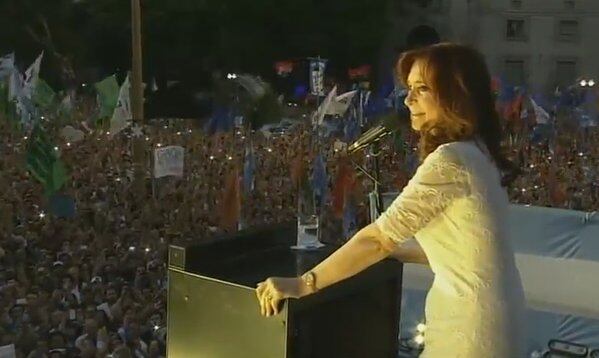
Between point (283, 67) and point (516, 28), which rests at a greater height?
point (516, 28)

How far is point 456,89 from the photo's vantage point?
1.84 meters

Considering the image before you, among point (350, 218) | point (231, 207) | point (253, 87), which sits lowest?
point (350, 218)

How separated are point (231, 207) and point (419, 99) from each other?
6.14 meters

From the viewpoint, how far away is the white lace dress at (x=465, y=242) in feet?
5.83

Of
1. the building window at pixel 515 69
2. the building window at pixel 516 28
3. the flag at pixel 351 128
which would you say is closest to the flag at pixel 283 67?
the building window at pixel 515 69

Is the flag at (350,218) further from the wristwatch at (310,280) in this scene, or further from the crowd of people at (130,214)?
the wristwatch at (310,280)

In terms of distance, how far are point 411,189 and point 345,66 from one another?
1117 inches

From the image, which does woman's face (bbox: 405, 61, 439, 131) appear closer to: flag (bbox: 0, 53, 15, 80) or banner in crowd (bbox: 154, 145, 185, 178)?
banner in crowd (bbox: 154, 145, 185, 178)

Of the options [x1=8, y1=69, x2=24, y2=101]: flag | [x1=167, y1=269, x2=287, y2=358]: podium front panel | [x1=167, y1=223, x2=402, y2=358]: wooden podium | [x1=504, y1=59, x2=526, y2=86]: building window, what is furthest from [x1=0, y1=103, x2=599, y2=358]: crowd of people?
[x1=504, y1=59, x2=526, y2=86]: building window

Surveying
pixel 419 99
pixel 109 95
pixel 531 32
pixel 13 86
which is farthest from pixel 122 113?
pixel 531 32

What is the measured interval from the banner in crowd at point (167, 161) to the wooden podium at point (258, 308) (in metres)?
6.00

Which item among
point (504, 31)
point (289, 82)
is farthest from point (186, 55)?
point (504, 31)

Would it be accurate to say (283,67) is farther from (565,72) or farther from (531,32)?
(565,72)

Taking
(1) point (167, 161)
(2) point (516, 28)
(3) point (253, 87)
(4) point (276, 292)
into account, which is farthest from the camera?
(2) point (516, 28)
